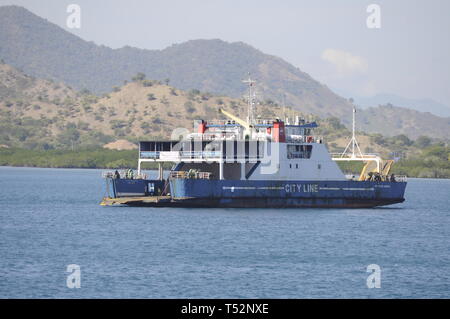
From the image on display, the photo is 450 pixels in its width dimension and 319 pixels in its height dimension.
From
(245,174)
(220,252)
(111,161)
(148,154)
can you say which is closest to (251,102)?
(245,174)

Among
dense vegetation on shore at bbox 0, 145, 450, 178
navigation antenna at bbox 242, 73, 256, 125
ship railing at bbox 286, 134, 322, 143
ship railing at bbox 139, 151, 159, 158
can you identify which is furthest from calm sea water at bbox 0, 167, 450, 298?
dense vegetation on shore at bbox 0, 145, 450, 178

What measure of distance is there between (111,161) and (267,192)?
108 meters

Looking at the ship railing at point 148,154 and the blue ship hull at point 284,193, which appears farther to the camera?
the ship railing at point 148,154

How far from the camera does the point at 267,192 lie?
202ft

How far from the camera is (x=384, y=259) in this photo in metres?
43.0

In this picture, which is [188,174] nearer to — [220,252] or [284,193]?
[284,193]

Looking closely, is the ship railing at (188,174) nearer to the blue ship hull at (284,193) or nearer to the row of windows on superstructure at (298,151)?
the blue ship hull at (284,193)

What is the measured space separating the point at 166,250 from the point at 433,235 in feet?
60.3

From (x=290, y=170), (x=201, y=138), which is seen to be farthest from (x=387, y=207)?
(x=201, y=138)

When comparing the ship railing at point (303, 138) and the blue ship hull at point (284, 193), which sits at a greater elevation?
the ship railing at point (303, 138)

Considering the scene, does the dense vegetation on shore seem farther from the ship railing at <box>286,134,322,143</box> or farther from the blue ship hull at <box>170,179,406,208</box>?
the ship railing at <box>286,134,322,143</box>

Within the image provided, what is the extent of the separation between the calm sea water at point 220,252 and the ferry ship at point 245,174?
0.93 meters

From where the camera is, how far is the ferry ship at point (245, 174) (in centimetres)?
6022

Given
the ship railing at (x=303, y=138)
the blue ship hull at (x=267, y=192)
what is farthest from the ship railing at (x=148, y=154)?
the ship railing at (x=303, y=138)
